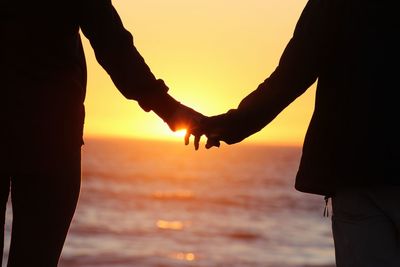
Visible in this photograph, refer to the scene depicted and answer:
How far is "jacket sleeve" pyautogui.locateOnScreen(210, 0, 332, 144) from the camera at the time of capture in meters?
3.28

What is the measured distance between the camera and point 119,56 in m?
3.44

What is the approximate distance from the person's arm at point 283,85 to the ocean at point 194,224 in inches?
515

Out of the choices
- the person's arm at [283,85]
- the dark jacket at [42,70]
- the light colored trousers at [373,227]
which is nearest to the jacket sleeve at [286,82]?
the person's arm at [283,85]

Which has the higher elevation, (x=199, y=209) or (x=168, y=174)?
(x=168, y=174)

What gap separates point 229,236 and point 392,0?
2223 cm

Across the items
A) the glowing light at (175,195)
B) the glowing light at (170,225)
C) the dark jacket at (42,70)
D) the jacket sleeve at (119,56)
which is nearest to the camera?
the dark jacket at (42,70)

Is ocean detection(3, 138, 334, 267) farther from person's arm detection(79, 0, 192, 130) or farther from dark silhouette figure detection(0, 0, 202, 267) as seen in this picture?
dark silhouette figure detection(0, 0, 202, 267)

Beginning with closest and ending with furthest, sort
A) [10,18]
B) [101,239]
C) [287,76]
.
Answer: [10,18], [287,76], [101,239]

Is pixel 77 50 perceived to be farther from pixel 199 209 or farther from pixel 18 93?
pixel 199 209

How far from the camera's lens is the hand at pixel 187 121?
3.91m

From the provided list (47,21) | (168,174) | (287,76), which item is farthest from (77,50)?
(168,174)

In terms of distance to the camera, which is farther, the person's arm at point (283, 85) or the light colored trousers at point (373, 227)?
the person's arm at point (283, 85)

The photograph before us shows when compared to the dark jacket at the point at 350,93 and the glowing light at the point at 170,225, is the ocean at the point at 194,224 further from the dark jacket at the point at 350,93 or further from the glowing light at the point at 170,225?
the dark jacket at the point at 350,93

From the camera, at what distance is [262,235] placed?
25906mm
